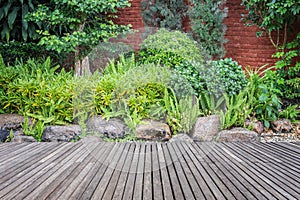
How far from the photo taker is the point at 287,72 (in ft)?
12.5

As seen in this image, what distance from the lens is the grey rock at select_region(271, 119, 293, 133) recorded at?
348 cm

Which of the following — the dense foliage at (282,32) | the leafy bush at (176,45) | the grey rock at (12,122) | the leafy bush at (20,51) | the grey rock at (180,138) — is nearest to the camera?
the leafy bush at (176,45)

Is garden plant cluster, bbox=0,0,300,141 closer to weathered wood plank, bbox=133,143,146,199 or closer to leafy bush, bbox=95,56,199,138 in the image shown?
leafy bush, bbox=95,56,199,138

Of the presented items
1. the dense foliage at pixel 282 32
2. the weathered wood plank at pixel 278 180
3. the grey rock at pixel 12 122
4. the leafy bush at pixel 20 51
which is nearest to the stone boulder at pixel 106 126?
the weathered wood plank at pixel 278 180

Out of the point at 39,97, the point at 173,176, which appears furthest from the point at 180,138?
the point at 39,97

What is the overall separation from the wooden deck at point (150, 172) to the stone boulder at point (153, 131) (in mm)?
95

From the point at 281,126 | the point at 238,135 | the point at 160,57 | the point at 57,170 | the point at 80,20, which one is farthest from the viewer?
the point at 80,20

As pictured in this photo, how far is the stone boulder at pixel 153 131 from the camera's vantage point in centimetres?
256

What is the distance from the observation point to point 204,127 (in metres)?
2.62

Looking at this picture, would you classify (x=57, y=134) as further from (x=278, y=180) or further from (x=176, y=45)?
(x=278, y=180)

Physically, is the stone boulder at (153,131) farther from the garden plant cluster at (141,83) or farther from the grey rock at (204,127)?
the grey rock at (204,127)

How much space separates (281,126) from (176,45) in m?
1.96

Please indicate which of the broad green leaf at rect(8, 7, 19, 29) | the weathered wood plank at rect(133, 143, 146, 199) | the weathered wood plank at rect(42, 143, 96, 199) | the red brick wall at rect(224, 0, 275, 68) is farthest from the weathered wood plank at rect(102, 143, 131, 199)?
the broad green leaf at rect(8, 7, 19, 29)

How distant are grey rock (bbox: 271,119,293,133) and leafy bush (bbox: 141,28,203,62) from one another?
1787 mm
